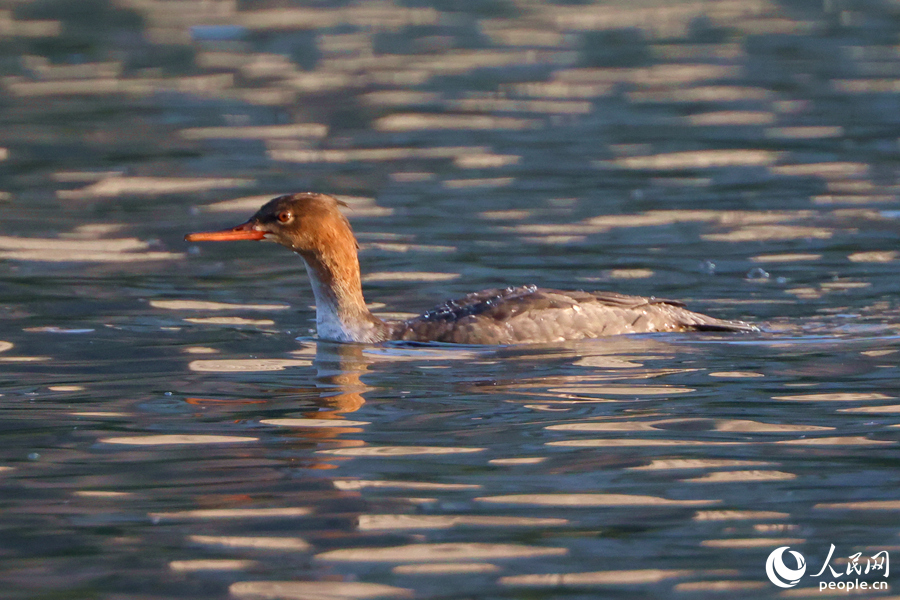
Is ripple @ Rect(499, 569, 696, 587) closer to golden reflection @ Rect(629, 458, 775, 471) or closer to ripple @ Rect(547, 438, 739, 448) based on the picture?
golden reflection @ Rect(629, 458, 775, 471)

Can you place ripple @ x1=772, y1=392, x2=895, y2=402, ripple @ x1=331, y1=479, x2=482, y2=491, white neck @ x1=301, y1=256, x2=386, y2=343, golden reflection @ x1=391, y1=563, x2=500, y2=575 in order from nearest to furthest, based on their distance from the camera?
golden reflection @ x1=391, y1=563, x2=500, y2=575 → ripple @ x1=331, y1=479, x2=482, y2=491 → ripple @ x1=772, y1=392, x2=895, y2=402 → white neck @ x1=301, y1=256, x2=386, y2=343

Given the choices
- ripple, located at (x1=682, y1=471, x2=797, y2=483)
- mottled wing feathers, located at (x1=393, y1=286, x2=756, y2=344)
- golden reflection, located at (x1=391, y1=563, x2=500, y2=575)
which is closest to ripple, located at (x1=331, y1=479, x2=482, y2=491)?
golden reflection, located at (x1=391, y1=563, x2=500, y2=575)

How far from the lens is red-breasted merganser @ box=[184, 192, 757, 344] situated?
35.7ft

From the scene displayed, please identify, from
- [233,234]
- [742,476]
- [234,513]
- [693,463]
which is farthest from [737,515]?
[233,234]

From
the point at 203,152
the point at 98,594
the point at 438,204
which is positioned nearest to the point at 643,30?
the point at 203,152

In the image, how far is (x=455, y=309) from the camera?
1098 centimetres

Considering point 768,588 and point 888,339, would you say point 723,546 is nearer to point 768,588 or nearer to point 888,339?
point 768,588

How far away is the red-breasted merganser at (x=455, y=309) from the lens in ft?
35.7

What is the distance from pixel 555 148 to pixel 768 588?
1332 cm

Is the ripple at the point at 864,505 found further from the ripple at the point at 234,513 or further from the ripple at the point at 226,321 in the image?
the ripple at the point at 226,321

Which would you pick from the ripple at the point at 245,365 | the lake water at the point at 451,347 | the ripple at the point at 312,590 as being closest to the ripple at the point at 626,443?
the lake water at the point at 451,347

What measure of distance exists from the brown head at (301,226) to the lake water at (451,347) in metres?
0.73

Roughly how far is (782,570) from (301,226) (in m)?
5.64

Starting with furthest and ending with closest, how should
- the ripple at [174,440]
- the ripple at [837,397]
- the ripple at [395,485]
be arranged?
the ripple at [837,397], the ripple at [174,440], the ripple at [395,485]
